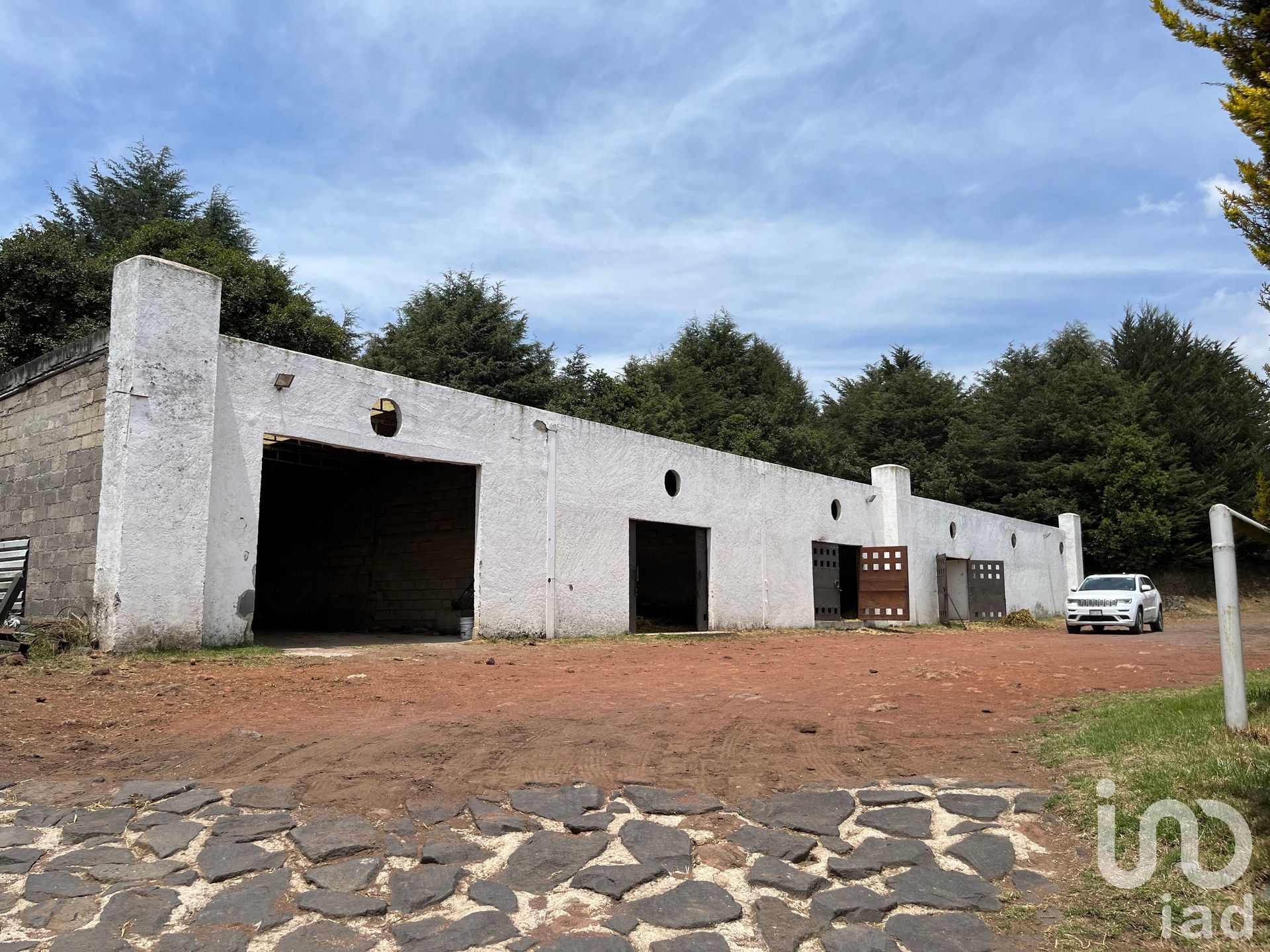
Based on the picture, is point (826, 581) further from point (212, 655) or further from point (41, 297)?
point (41, 297)

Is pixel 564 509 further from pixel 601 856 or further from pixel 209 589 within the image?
pixel 601 856

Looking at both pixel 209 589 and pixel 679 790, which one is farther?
pixel 209 589

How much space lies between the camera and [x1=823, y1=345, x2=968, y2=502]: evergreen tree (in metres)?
37.9

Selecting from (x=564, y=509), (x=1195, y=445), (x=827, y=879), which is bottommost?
(x=827, y=879)

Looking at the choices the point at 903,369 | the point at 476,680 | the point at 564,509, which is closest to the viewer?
the point at 476,680

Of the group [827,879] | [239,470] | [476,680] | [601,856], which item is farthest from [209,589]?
[827,879]

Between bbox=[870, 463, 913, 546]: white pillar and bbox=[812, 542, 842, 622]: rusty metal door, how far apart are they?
2423 mm

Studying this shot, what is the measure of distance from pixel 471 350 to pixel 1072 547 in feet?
73.2

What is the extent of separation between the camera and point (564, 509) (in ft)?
48.2

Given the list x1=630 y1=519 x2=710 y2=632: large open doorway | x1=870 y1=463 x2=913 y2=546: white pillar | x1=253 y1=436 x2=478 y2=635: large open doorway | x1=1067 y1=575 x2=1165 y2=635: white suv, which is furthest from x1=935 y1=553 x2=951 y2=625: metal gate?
x1=253 y1=436 x2=478 y2=635: large open doorway

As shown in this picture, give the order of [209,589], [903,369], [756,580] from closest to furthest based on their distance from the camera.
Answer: [209,589] → [756,580] → [903,369]

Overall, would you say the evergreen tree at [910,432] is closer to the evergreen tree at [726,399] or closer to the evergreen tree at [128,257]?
the evergreen tree at [726,399]

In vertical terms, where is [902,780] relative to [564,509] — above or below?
below

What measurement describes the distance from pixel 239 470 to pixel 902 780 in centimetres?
844
